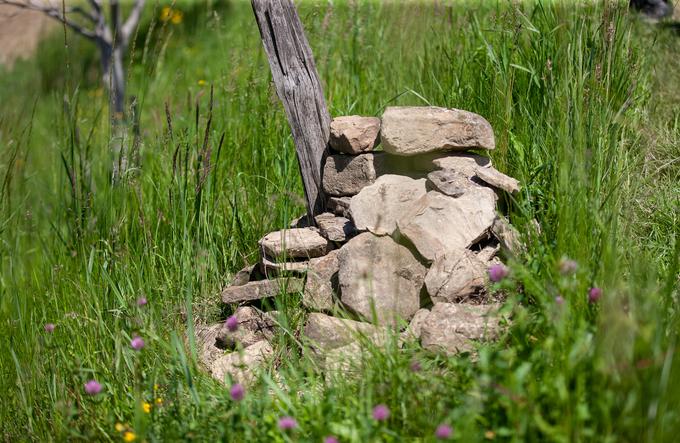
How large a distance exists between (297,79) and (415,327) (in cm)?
144

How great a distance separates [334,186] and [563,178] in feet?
3.97

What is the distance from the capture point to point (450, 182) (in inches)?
138

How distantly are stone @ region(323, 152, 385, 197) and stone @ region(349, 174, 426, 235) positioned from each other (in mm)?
81

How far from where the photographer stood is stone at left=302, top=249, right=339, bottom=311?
3480 millimetres

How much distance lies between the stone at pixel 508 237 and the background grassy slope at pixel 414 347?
5 centimetres

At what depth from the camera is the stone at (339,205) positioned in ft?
12.4

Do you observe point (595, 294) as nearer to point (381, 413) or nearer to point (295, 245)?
point (381, 413)

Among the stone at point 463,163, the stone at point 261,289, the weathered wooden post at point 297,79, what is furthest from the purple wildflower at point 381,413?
the weathered wooden post at point 297,79

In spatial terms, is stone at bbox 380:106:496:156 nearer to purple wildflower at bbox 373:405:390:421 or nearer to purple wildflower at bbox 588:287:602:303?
purple wildflower at bbox 588:287:602:303

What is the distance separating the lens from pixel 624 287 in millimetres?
2479

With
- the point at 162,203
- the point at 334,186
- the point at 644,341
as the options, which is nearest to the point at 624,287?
the point at 644,341

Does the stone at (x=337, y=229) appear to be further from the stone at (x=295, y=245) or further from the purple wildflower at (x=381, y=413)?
the purple wildflower at (x=381, y=413)

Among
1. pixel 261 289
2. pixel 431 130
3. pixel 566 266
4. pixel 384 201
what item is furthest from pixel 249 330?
pixel 566 266

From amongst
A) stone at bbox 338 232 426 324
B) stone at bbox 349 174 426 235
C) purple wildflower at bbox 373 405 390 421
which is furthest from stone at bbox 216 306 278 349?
Answer: purple wildflower at bbox 373 405 390 421
